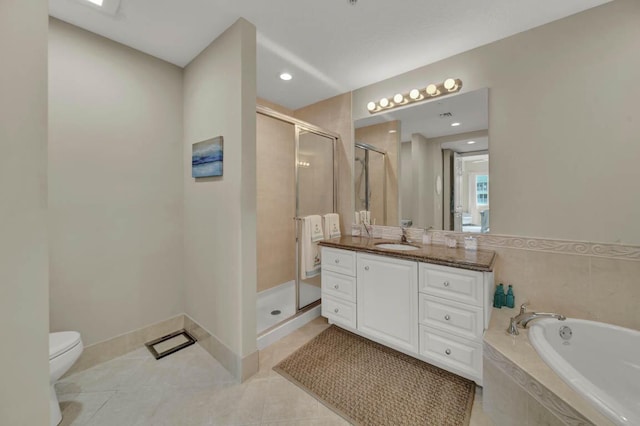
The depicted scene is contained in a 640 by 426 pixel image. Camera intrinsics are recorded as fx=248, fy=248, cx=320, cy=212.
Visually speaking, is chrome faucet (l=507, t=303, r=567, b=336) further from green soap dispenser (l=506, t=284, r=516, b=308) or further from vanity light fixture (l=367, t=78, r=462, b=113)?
vanity light fixture (l=367, t=78, r=462, b=113)

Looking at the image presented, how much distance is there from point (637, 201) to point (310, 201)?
2392 mm

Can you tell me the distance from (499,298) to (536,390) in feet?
2.58

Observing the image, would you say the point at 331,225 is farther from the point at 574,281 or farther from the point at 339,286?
the point at 574,281

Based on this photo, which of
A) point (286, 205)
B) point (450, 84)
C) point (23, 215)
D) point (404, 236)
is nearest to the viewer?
point (23, 215)

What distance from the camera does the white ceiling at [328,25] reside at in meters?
1.57

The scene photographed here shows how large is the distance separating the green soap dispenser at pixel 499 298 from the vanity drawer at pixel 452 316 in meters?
0.41

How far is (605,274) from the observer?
5.15 feet

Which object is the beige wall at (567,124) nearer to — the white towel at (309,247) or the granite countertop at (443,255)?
the granite countertop at (443,255)

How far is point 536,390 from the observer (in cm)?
114

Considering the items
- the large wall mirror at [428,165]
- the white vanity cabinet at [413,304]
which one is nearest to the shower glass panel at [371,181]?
the large wall mirror at [428,165]

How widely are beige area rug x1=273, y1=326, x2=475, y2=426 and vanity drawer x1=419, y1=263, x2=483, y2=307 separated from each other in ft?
1.95

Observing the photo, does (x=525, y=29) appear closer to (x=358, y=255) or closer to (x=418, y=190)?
(x=418, y=190)

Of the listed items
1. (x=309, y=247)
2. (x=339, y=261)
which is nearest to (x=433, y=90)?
(x=339, y=261)

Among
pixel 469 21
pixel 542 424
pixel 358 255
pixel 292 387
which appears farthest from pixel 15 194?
pixel 469 21
